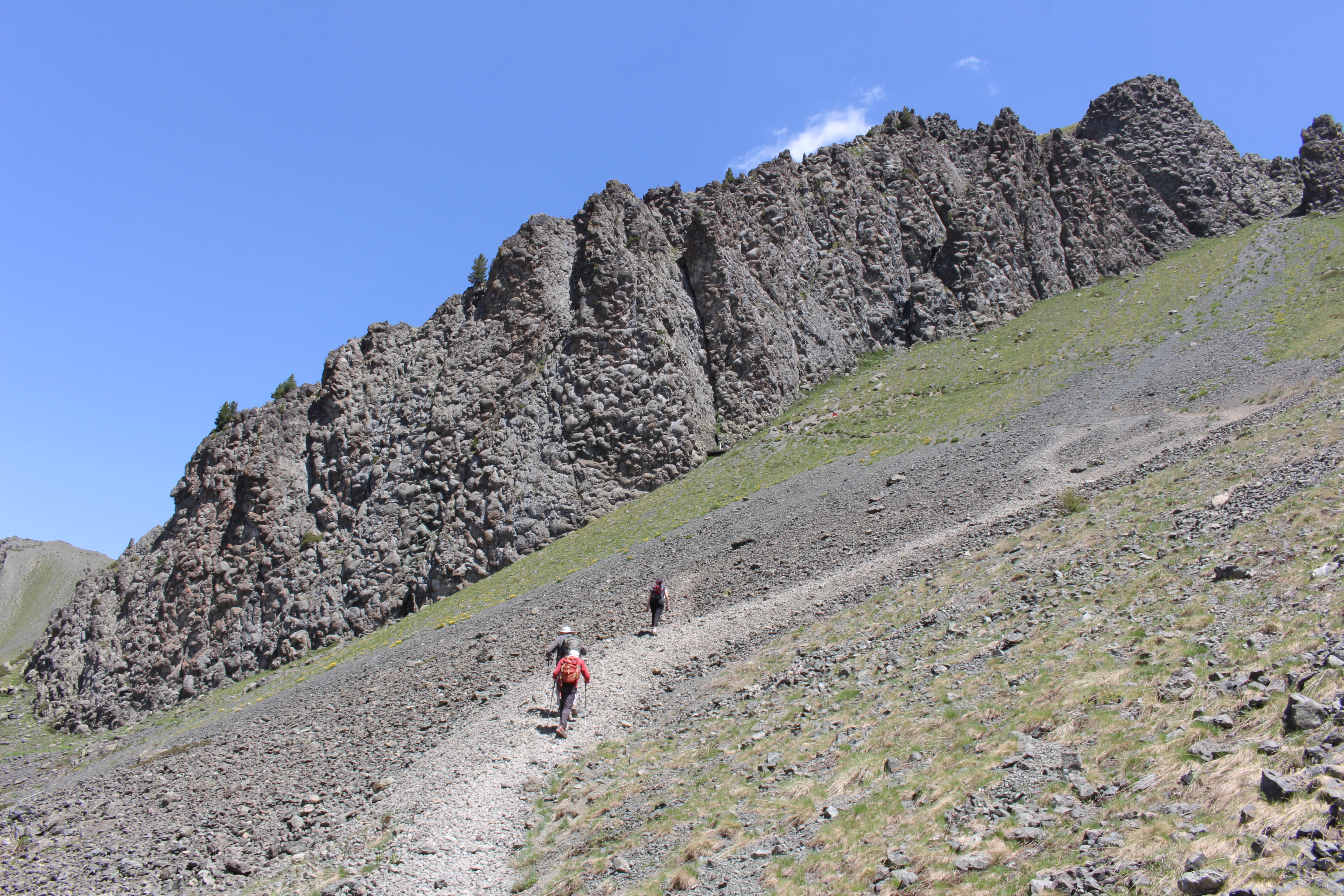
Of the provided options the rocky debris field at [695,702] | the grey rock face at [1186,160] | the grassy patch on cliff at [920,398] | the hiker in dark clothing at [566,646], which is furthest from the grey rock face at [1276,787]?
the grey rock face at [1186,160]

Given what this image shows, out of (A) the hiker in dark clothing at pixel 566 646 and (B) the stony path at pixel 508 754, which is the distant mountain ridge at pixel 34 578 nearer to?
(B) the stony path at pixel 508 754

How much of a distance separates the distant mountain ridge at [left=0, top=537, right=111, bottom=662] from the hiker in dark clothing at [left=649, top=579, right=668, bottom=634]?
74.8 m

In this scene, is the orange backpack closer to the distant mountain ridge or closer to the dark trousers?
the dark trousers

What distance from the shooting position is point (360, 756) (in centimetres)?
1839

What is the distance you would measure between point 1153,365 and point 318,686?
45.8 metres

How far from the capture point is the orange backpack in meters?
17.9

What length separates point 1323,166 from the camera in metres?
68.5

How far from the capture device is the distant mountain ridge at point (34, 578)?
78188 mm

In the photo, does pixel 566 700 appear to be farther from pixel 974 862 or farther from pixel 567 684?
pixel 974 862

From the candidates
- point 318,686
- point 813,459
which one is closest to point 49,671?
point 318,686

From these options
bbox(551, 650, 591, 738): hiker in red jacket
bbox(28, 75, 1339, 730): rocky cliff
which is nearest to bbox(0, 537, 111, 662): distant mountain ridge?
bbox(28, 75, 1339, 730): rocky cliff

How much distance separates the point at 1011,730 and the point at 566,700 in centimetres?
1076

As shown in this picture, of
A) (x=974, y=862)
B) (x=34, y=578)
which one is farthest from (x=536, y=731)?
(x=34, y=578)

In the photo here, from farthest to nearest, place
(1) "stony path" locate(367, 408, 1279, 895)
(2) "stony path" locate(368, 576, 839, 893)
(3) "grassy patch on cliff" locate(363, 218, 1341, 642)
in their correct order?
(3) "grassy patch on cliff" locate(363, 218, 1341, 642)
(1) "stony path" locate(367, 408, 1279, 895)
(2) "stony path" locate(368, 576, 839, 893)
